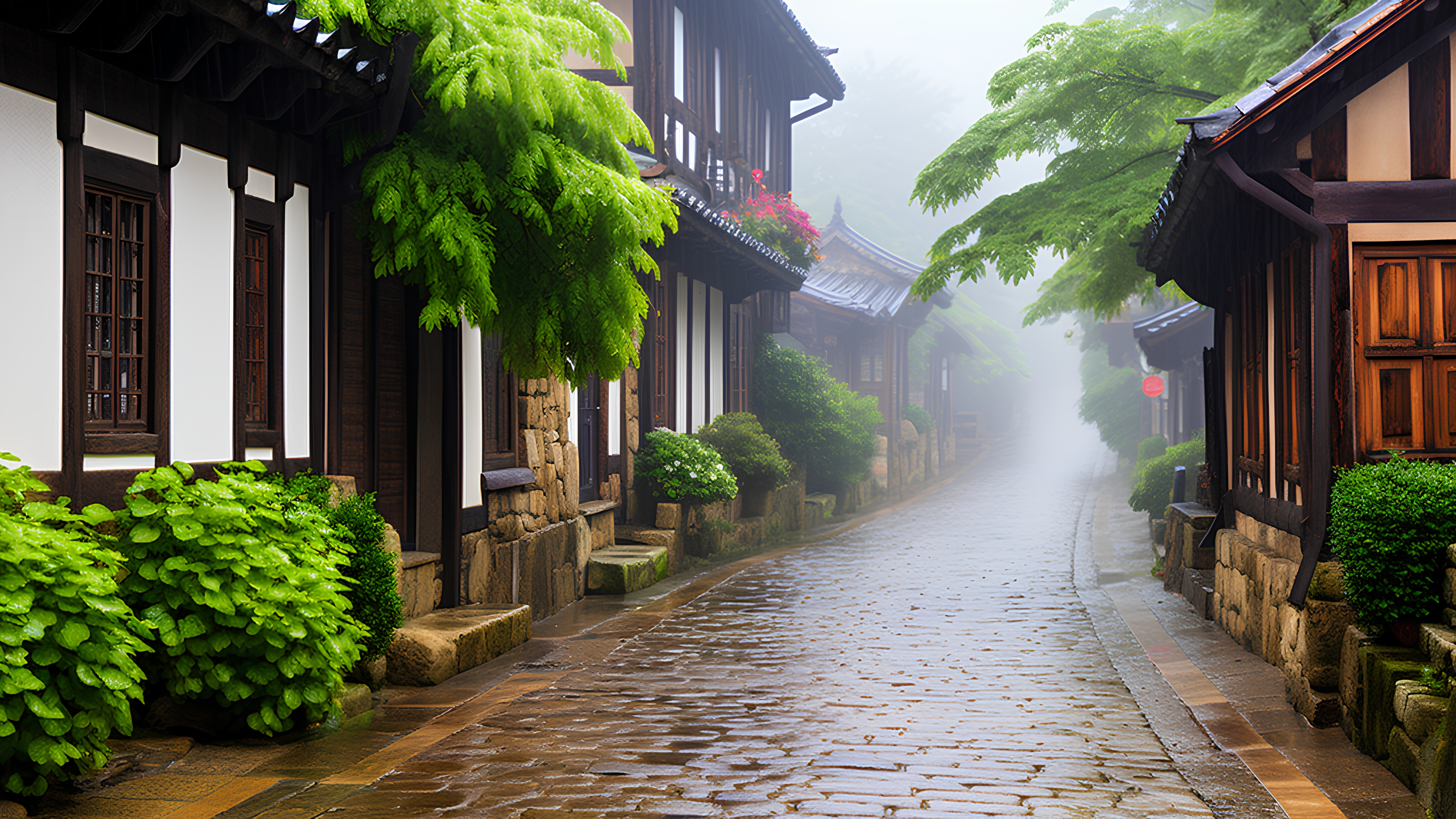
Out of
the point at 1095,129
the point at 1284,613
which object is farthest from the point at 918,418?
the point at 1284,613

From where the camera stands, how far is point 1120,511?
2394 centimetres

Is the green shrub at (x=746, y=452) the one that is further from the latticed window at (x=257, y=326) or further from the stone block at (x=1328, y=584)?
the stone block at (x=1328, y=584)

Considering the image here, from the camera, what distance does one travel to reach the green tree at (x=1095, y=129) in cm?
1164

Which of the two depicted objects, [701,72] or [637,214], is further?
[701,72]

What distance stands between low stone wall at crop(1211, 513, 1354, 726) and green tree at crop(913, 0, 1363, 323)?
3709mm

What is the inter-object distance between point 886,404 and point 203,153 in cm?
2871

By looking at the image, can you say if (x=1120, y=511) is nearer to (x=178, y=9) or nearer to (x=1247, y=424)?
(x=1247, y=424)

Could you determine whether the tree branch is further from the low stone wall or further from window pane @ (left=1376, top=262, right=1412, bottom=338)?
window pane @ (left=1376, top=262, right=1412, bottom=338)

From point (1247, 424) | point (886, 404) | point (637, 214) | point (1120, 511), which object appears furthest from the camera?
point (886, 404)

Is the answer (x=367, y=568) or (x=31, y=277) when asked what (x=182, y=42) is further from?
(x=367, y=568)

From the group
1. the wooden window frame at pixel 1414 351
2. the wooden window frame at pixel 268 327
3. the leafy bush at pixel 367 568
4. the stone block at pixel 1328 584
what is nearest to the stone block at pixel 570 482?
the wooden window frame at pixel 268 327

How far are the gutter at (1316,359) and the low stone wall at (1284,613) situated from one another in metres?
0.29

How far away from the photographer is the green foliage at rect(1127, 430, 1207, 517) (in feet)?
61.9

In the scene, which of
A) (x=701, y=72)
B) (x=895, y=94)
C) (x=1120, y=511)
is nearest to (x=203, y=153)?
(x=701, y=72)
